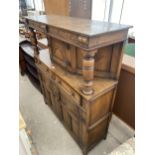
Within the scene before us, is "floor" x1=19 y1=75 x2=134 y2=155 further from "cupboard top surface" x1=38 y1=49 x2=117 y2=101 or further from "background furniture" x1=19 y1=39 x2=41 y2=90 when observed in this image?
"cupboard top surface" x1=38 y1=49 x2=117 y2=101

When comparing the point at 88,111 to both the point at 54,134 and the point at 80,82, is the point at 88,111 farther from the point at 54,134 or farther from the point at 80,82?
the point at 54,134

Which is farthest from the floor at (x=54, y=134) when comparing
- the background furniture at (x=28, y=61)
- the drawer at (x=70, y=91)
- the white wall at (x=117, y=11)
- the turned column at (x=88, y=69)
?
the white wall at (x=117, y=11)

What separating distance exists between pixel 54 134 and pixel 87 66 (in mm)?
1284

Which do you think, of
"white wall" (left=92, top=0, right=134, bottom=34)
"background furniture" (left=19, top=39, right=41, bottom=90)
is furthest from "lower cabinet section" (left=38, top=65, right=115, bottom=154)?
"white wall" (left=92, top=0, right=134, bottom=34)

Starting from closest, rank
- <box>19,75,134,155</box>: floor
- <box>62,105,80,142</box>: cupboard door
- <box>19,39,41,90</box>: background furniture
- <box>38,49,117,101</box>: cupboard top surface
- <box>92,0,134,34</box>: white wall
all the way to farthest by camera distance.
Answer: <box>38,49,117,101</box>: cupboard top surface, <box>62,105,80,142</box>: cupboard door, <box>19,75,134,155</box>: floor, <box>92,0,134,34</box>: white wall, <box>19,39,41,90</box>: background furniture

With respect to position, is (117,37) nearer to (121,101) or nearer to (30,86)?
(121,101)

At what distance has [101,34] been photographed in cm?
79

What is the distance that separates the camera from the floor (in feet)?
5.18

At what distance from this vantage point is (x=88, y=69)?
0.89 m

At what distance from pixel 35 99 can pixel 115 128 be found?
1452mm

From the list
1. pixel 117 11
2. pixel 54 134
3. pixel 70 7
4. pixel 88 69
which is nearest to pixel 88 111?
pixel 88 69

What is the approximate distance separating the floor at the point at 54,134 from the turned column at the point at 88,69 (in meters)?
0.93

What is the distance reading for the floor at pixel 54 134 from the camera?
1.58 metres
